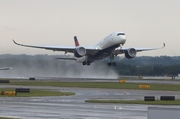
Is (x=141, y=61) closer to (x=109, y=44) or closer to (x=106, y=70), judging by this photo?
(x=106, y=70)

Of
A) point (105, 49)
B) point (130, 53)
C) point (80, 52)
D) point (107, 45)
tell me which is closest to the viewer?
point (107, 45)

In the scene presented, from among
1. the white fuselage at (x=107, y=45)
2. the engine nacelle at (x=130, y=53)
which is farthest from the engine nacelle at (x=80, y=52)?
the engine nacelle at (x=130, y=53)

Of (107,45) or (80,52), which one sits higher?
(107,45)

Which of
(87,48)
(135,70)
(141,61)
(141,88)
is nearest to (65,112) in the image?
(141,88)

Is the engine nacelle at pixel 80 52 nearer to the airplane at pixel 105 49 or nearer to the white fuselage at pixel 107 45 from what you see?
the airplane at pixel 105 49

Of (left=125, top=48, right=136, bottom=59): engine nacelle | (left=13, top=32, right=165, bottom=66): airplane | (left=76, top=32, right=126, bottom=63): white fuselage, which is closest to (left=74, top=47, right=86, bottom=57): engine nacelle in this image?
(left=13, top=32, right=165, bottom=66): airplane

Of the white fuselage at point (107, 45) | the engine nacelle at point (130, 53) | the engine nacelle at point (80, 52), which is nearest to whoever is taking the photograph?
the white fuselage at point (107, 45)

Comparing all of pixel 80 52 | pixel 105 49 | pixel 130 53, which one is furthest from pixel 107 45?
pixel 80 52

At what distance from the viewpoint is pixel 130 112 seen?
1320 inches

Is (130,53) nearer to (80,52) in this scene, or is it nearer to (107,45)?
(107,45)

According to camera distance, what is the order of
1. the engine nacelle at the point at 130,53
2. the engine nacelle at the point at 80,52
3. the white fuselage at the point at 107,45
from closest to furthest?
the white fuselage at the point at 107,45
the engine nacelle at the point at 80,52
the engine nacelle at the point at 130,53

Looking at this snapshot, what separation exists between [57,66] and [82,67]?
6705 mm

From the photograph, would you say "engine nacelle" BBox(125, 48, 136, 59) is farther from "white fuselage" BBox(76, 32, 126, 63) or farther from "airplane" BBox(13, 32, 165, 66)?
"white fuselage" BBox(76, 32, 126, 63)

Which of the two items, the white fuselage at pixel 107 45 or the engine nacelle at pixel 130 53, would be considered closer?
the white fuselage at pixel 107 45
